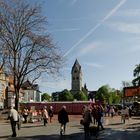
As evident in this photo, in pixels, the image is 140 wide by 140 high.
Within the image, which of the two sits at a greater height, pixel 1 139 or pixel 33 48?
pixel 33 48

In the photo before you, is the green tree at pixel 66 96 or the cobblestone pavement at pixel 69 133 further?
the green tree at pixel 66 96

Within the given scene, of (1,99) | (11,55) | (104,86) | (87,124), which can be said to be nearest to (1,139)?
(87,124)

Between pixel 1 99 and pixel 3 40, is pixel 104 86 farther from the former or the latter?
pixel 3 40

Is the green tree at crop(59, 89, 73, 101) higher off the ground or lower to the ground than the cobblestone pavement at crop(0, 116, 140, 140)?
higher

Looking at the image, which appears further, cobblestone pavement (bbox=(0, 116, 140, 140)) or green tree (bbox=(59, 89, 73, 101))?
green tree (bbox=(59, 89, 73, 101))

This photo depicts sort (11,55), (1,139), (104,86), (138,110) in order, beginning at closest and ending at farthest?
(1,139) → (11,55) → (138,110) → (104,86)

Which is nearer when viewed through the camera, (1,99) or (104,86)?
(1,99)

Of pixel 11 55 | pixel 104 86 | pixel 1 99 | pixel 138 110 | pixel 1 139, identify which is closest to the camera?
→ pixel 1 139

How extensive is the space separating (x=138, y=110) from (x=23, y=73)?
739 inches

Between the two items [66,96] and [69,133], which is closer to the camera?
[69,133]

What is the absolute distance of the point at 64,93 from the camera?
18238cm

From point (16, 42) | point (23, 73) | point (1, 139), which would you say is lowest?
point (1, 139)

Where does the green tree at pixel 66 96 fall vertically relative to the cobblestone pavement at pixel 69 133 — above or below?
above

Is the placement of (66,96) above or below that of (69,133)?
above
